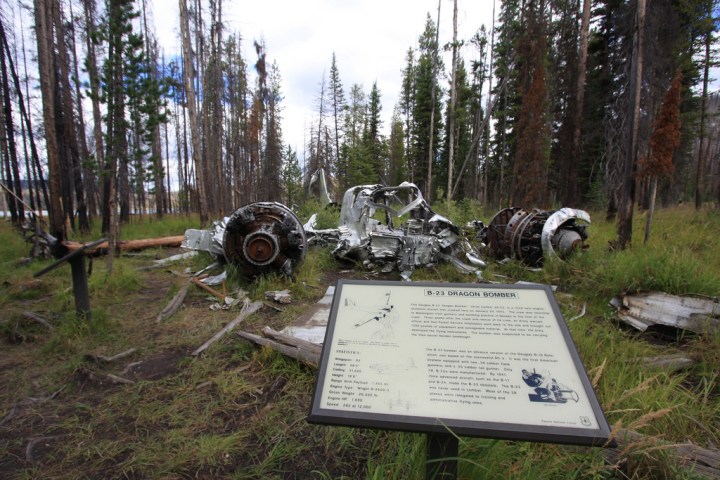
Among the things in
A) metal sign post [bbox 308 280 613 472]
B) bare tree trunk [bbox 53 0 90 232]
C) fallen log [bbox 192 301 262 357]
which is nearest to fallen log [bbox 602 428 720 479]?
metal sign post [bbox 308 280 613 472]

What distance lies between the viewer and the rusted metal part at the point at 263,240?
526 centimetres

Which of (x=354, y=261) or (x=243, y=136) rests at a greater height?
(x=243, y=136)

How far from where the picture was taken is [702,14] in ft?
40.6

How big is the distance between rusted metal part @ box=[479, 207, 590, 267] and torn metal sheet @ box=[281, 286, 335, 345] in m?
4.20

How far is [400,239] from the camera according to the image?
21.3 feet

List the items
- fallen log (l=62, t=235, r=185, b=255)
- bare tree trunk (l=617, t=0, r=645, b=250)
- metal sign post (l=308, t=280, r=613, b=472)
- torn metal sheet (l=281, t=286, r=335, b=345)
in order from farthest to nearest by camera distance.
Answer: fallen log (l=62, t=235, r=185, b=255) < bare tree trunk (l=617, t=0, r=645, b=250) < torn metal sheet (l=281, t=286, r=335, b=345) < metal sign post (l=308, t=280, r=613, b=472)

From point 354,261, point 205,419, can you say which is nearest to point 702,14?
point 354,261

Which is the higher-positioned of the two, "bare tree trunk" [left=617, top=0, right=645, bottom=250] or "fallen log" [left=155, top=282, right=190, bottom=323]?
"bare tree trunk" [left=617, top=0, right=645, bottom=250]

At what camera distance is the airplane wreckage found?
5418 millimetres

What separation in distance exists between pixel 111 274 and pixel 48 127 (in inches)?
181

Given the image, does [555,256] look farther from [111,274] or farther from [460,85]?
[460,85]

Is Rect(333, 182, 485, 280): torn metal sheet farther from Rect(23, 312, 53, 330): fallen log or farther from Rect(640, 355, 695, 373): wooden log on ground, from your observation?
Rect(23, 312, 53, 330): fallen log

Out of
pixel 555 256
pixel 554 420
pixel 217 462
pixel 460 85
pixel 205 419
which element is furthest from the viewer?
pixel 460 85

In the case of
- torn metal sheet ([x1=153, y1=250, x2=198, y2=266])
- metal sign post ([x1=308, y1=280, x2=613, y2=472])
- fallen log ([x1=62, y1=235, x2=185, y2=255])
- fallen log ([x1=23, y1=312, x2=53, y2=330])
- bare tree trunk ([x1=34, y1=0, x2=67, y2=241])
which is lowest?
fallen log ([x1=23, y1=312, x2=53, y2=330])
